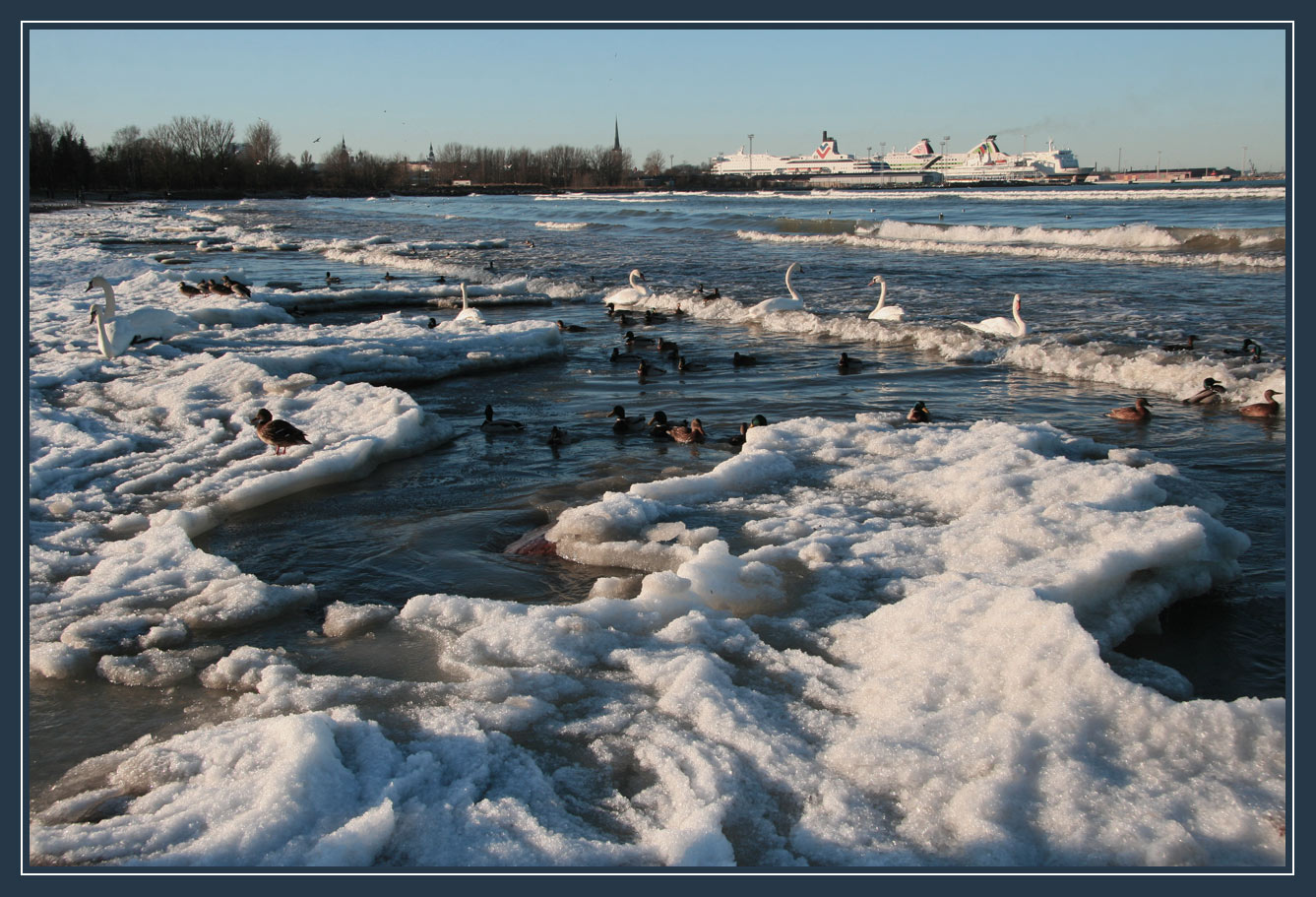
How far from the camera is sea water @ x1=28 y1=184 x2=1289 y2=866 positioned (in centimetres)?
353

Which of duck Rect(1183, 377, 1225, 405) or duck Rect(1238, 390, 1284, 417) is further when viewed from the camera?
duck Rect(1183, 377, 1225, 405)

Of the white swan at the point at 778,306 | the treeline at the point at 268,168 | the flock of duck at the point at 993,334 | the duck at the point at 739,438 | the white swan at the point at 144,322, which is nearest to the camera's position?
the duck at the point at 739,438

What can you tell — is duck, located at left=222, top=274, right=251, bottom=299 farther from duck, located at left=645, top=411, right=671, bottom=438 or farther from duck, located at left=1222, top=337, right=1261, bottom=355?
duck, located at left=1222, top=337, right=1261, bottom=355

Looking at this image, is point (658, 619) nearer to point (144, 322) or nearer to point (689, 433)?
point (689, 433)

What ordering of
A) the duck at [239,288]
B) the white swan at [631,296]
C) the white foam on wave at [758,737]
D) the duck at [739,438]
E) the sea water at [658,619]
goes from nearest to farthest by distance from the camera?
1. the white foam on wave at [758,737]
2. the sea water at [658,619]
3. the duck at [739,438]
4. the duck at [239,288]
5. the white swan at [631,296]

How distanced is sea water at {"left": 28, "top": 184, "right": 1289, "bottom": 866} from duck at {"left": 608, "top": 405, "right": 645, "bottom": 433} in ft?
0.66

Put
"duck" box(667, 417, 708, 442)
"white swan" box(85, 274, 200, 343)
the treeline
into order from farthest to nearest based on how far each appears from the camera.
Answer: the treeline, "white swan" box(85, 274, 200, 343), "duck" box(667, 417, 708, 442)

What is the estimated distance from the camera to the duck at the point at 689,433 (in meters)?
9.31

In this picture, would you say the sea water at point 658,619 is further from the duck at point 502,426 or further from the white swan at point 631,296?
the white swan at point 631,296

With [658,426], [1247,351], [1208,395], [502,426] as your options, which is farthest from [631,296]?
[1208,395]

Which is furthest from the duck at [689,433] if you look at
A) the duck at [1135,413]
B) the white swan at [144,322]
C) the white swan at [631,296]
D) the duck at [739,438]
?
the white swan at [631,296]

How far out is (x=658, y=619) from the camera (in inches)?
205

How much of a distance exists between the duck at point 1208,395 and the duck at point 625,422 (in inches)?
248

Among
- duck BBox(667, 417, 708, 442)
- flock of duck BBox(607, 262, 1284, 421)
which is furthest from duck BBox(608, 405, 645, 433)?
flock of duck BBox(607, 262, 1284, 421)
